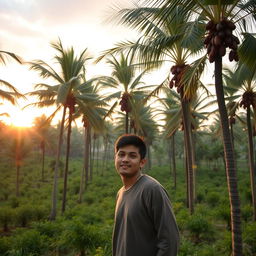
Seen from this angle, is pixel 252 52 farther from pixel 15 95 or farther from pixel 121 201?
pixel 15 95

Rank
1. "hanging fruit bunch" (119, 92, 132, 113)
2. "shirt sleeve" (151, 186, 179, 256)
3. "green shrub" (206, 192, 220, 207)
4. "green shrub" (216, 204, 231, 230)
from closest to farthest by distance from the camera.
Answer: "shirt sleeve" (151, 186, 179, 256)
"green shrub" (216, 204, 231, 230)
"green shrub" (206, 192, 220, 207)
"hanging fruit bunch" (119, 92, 132, 113)

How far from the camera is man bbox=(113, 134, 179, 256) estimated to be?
172 cm

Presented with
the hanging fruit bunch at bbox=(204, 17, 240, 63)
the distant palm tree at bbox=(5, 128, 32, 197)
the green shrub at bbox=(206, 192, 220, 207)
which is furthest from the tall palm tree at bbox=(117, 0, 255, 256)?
the distant palm tree at bbox=(5, 128, 32, 197)

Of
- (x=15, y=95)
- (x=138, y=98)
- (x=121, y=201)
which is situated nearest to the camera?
(x=121, y=201)

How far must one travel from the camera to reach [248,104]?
12547mm

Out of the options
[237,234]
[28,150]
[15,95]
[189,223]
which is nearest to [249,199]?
[189,223]

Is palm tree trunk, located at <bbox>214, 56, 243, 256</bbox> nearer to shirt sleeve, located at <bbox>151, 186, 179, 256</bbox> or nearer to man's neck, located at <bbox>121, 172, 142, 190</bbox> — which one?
man's neck, located at <bbox>121, 172, 142, 190</bbox>

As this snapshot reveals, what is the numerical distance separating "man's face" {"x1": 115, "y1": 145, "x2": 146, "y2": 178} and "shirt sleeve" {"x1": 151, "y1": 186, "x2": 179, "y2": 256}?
33 centimetres

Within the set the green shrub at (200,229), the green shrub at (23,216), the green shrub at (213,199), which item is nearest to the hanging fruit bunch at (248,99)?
the green shrub at (213,199)

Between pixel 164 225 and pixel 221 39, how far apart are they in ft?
17.7

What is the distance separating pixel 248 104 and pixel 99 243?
9.83 m

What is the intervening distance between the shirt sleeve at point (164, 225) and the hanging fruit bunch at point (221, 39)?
521 centimetres

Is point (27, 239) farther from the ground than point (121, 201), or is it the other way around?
point (121, 201)

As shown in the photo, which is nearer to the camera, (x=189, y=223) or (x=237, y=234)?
(x=237, y=234)
